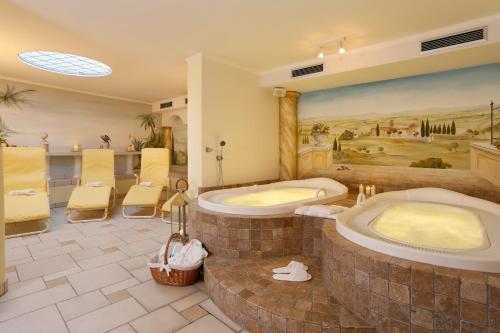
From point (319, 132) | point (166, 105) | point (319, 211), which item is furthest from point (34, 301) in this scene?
point (166, 105)

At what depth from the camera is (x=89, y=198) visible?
14.7ft

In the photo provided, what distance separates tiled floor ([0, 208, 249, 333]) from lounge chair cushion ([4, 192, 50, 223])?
30cm

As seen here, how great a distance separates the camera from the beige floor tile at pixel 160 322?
1800mm

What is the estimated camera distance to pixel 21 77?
16.7ft

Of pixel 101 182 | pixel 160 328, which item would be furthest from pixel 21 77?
pixel 160 328

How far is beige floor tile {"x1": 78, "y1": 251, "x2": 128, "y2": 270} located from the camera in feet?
9.13

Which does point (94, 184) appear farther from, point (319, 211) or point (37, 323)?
point (319, 211)

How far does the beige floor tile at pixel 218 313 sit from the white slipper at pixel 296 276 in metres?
0.45

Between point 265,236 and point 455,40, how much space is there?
293 centimetres

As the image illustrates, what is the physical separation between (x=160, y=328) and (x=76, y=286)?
3.51 ft

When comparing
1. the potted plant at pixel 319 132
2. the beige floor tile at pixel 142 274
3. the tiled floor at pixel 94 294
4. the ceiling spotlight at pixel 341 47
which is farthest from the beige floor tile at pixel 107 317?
the potted plant at pixel 319 132

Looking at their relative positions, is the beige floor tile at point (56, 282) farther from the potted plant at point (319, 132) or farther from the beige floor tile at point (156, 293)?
the potted plant at point (319, 132)

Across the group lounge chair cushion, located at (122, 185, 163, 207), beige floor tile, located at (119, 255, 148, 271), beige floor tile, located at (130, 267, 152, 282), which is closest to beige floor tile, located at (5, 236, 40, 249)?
lounge chair cushion, located at (122, 185, 163, 207)

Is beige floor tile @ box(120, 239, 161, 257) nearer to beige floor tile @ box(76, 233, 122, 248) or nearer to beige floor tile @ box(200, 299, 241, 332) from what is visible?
beige floor tile @ box(76, 233, 122, 248)
